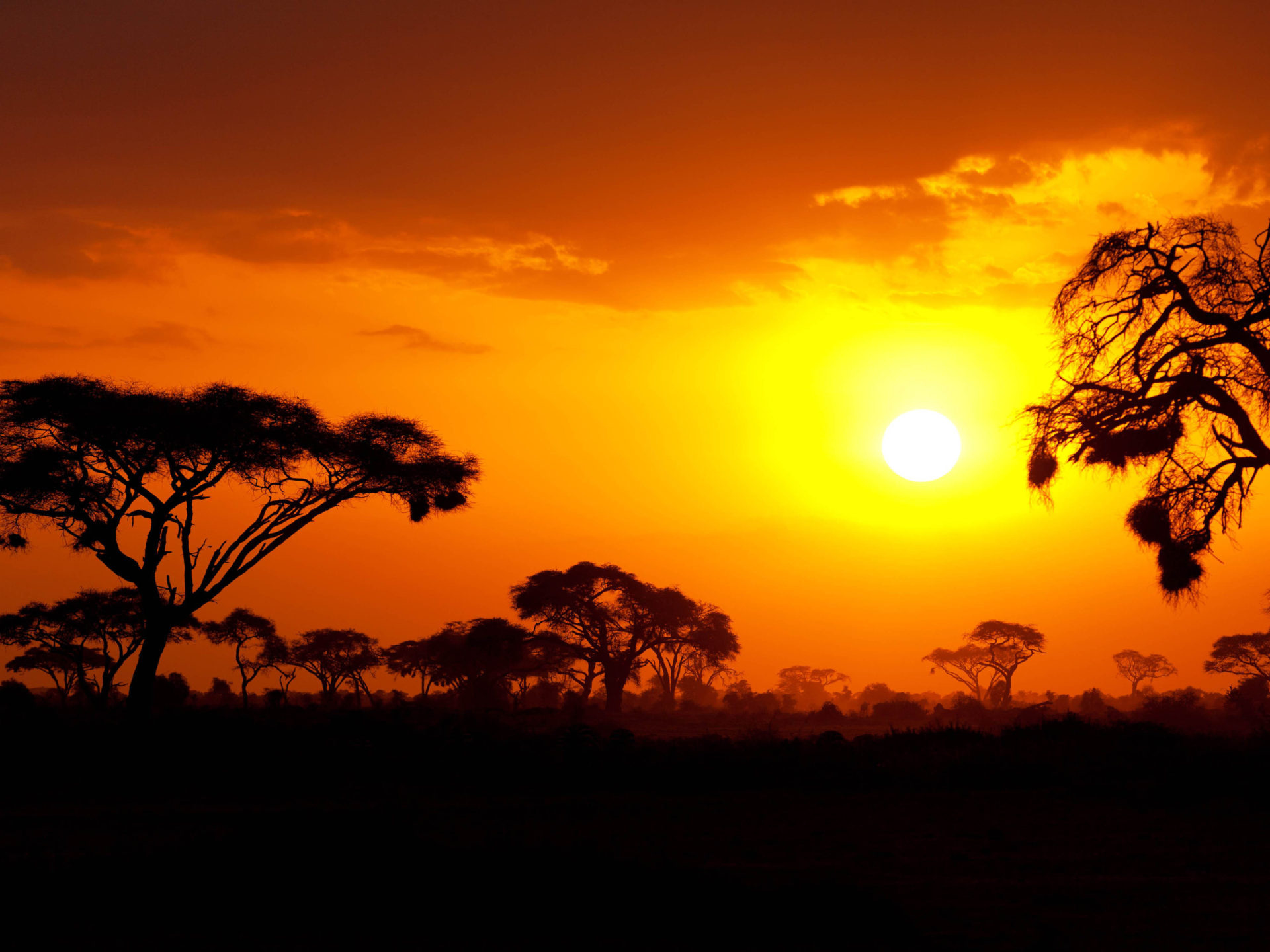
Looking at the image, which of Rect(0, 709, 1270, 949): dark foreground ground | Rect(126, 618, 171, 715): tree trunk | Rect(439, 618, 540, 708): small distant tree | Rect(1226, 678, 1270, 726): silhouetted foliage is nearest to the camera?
Rect(0, 709, 1270, 949): dark foreground ground

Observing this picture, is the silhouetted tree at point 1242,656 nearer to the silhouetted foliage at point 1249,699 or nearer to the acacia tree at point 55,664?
the silhouetted foliage at point 1249,699

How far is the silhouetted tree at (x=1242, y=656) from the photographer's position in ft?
247

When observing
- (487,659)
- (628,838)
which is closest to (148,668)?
(628,838)

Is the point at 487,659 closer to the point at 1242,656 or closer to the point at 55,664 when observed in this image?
the point at 55,664

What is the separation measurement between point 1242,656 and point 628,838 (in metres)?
77.5

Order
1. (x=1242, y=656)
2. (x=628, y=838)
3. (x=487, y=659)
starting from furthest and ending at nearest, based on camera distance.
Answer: (x=1242, y=656) → (x=487, y=659) → (x=628, y=838)

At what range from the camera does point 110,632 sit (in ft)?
177

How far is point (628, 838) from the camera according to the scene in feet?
39.2

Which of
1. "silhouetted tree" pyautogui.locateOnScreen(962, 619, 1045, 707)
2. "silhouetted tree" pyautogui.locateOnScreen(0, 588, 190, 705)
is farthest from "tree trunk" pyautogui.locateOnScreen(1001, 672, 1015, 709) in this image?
"silhouetted tree" pyautogui.locateOnScreen(0, 588, 190, 705)

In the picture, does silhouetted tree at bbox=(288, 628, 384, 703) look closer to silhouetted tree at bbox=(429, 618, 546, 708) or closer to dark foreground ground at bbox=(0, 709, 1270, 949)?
silhouetted tree at bbox=(429, 618, 546, 708)

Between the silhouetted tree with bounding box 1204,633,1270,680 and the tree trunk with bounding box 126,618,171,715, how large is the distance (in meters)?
73.0

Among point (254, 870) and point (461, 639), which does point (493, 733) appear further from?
point (461, 639)

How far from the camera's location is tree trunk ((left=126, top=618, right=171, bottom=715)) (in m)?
24.8

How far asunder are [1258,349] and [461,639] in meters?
52.1
